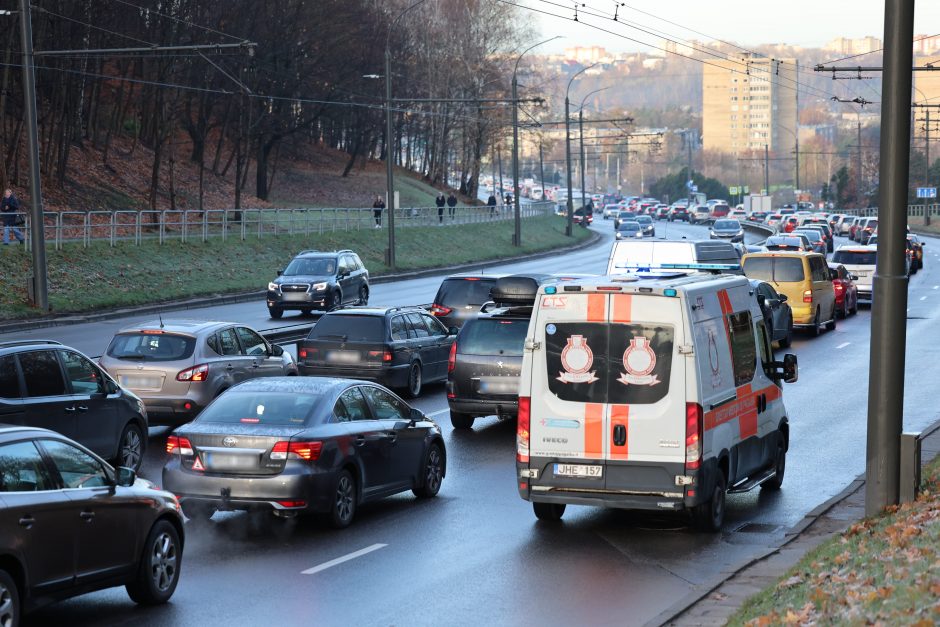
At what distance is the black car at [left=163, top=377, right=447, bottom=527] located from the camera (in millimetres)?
11688

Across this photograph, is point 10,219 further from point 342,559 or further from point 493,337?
point 342,559

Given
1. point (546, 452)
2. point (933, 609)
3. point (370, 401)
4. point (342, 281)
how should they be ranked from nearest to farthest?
point (933, 609) < point (546, 452) < point (370, 401) < point (342, 281)

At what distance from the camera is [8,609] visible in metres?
7.87

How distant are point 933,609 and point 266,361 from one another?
13.4 m

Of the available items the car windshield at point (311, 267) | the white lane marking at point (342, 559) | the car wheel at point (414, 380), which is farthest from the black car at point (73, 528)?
the car windshield at point (311, 267)

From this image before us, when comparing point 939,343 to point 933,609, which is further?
point 939,343

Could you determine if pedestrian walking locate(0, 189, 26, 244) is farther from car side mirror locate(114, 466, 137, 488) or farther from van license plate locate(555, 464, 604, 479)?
car side mirror locate(114, 466, 137, 488)

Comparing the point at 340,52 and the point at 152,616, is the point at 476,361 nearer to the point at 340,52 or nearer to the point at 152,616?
the point at 152,616

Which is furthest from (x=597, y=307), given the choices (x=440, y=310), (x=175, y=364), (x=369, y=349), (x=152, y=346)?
(x=440, y=310)

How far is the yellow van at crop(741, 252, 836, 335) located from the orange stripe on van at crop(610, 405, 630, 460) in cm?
2121

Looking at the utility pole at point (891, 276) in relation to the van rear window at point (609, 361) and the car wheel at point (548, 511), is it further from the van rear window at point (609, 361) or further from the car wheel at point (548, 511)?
the car wheel at point (548, 511)

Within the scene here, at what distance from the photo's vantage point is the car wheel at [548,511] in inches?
499

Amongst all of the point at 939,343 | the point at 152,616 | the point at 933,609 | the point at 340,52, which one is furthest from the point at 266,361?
the point at 340,52

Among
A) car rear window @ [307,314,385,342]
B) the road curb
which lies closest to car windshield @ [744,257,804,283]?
car rear window @ [307,314,385,342]
